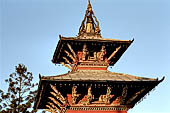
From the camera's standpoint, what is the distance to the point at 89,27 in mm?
19891

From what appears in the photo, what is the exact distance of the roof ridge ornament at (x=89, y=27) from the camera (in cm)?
1900

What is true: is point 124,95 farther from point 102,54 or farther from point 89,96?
point 102,54

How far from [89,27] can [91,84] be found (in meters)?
5.68

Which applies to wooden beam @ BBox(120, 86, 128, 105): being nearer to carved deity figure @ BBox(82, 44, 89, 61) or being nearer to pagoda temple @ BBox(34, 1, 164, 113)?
pagoda temple @ BBox(34, 1, 164, 113)

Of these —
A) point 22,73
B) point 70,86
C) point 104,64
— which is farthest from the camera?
point 22,73

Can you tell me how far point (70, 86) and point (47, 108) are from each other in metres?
3.79

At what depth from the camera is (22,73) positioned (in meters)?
44.8

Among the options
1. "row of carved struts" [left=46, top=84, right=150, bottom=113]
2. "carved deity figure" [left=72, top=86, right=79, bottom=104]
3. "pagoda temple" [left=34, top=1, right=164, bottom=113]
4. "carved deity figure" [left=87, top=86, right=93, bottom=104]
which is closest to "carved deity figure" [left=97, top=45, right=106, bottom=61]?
"pagoda temple" [left=34, top=1, right=164, bottom=113]

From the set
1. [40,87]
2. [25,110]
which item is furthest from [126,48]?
[25,110]

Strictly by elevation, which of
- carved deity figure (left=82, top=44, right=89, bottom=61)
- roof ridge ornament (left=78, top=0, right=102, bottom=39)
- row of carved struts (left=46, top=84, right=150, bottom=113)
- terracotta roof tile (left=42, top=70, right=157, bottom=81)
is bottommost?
row of carved struts (left=46, top=84, right=150, bottom=113)

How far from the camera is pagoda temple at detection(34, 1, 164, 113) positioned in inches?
601

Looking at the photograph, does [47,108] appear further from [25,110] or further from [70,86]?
[25,110]

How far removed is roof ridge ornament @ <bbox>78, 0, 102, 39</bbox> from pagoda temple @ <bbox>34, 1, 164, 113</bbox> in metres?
0.42

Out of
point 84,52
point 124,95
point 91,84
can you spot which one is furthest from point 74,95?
point 84,52
